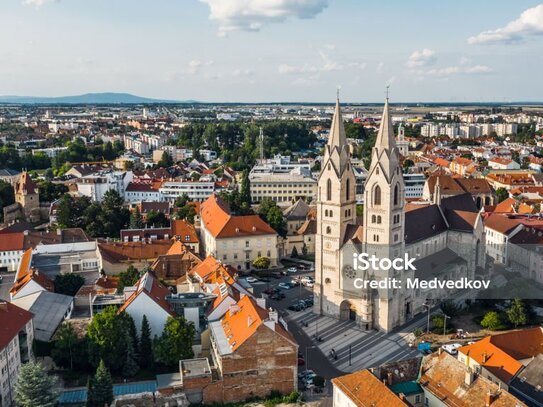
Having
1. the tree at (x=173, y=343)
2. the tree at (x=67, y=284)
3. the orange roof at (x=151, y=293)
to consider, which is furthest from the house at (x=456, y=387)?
the tree at (x=67, y=284)

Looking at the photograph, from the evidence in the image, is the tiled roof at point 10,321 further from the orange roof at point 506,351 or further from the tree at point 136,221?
the tree at point 136,221

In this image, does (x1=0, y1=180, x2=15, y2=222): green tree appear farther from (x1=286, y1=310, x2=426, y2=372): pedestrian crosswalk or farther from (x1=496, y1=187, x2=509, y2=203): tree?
(x1=496, y1=187, x2=509, y2=203): tree

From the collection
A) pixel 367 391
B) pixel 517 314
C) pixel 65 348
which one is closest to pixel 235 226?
pixel 65 348

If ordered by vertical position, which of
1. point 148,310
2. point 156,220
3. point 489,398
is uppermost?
point 156,220

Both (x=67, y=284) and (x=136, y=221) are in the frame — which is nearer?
(x=67, y=284)

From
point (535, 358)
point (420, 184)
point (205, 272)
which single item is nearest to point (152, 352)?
point (205, 272)

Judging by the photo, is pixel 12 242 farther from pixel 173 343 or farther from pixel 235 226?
pixel 173 343

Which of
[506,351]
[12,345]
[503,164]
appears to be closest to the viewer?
[12,345]
